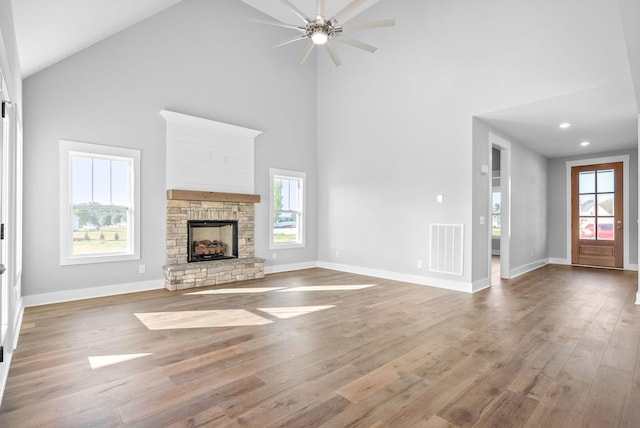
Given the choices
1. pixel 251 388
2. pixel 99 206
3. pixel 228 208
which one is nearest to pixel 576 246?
pixel 228 208

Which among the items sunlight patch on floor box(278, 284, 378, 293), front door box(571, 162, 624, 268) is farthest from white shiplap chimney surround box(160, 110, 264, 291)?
front door box(571, 162, 624, 268)

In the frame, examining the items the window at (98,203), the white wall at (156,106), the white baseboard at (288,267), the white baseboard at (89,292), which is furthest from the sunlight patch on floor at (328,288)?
the window at (98,203)

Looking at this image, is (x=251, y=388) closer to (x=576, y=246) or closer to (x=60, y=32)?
(x=60, y=32)

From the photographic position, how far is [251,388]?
2.19 m

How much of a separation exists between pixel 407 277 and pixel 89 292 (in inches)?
187

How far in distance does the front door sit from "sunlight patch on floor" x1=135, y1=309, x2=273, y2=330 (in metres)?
7.76

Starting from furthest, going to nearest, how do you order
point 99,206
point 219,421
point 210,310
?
point 99,206
point 210,310
point 219,421

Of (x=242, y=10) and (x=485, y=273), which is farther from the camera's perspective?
(x=242, y=10)

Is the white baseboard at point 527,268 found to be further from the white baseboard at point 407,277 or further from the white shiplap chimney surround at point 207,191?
the white shiplap chimney surround at point 207,191

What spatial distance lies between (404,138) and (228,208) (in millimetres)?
3309

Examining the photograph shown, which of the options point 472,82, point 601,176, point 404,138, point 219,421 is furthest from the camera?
point 601,176

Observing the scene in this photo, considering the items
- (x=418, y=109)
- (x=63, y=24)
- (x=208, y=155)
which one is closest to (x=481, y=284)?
(x=418, y=109)

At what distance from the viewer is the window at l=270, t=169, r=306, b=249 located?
674 centimetres

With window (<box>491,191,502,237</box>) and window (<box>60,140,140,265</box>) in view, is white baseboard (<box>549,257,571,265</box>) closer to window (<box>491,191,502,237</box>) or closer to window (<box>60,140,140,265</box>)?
window (<box>491,191,502,237</box>)
